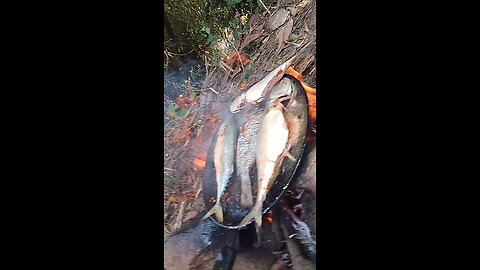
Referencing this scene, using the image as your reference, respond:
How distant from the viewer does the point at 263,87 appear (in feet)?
6.57

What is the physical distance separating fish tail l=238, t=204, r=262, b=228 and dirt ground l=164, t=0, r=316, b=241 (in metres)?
0.20

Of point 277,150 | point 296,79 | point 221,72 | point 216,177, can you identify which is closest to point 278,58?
point 296,79

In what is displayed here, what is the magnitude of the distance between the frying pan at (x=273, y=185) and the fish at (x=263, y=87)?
4cm

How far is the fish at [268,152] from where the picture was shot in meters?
1.98

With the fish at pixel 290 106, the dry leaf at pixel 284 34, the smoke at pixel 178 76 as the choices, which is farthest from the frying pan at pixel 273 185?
the smoke at pixel 178 76

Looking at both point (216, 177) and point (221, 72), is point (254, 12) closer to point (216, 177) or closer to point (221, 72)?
point (221, 72)

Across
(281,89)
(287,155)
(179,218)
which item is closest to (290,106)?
(281,89)

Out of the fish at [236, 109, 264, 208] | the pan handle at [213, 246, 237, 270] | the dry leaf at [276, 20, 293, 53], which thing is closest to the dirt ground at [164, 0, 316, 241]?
the dry leaf at [276, 20, 293, 53]

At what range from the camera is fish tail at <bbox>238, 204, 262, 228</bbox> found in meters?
1.97

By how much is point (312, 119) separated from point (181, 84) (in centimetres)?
55

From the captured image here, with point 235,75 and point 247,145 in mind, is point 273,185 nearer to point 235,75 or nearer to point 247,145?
point 247,145

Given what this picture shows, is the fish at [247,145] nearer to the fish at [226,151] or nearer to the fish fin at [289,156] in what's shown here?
the fish at [226,151]

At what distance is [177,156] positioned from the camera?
199 centimetres

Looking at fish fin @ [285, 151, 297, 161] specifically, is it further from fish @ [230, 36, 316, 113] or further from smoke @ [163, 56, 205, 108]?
smoke @ [163, 56, 205, 108]
